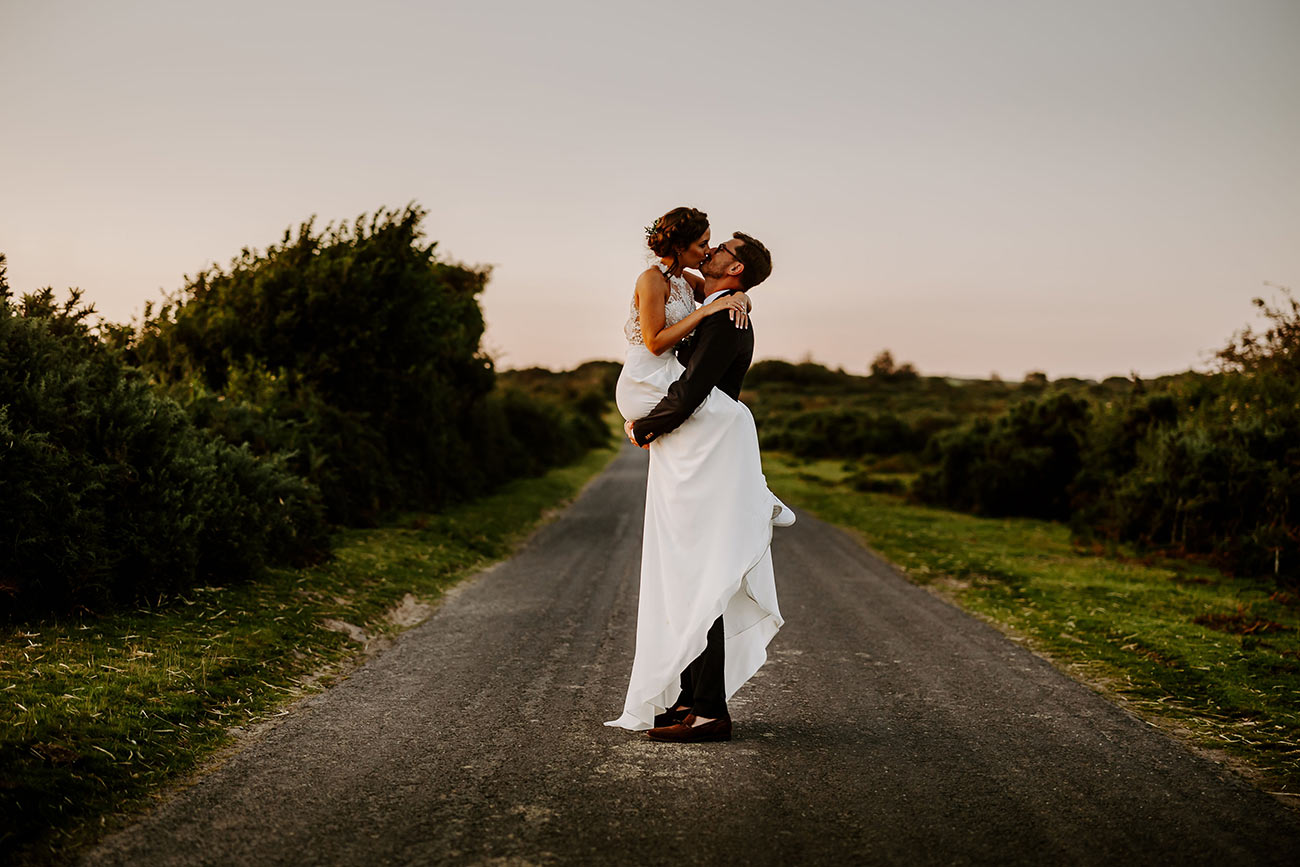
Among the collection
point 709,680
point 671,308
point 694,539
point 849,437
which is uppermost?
point 671,308

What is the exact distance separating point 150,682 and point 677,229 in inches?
158

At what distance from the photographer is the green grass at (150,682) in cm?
370

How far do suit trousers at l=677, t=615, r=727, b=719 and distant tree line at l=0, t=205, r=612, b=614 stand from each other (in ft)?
15.5

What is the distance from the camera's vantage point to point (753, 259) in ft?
16.5

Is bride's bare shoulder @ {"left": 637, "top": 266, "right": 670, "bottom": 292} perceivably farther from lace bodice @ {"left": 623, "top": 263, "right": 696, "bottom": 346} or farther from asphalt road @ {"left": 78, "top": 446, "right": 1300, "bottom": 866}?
asphalt road @ {"left": 78, "top": 446, "right": 1300, "bottom": 866}

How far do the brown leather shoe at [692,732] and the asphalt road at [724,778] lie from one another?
0.27 ft

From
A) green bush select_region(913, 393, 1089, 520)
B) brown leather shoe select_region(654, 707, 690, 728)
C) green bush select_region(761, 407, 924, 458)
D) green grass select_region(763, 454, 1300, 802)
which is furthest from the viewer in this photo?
green bush select_region(761, 407, 924, 458)

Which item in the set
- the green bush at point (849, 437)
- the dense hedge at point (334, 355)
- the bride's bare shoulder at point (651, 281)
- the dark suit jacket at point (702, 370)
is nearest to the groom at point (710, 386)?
the dark suit jacket at point (702, 370)

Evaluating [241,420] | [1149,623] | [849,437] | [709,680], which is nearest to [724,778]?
[709,680]

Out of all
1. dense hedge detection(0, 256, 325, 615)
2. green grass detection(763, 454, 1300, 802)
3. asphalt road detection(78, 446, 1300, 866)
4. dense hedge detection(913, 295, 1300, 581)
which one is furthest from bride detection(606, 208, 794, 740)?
dense hedge detection(913, 295, 1300, 581)

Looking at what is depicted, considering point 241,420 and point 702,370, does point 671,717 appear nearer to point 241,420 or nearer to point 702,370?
point 702,370

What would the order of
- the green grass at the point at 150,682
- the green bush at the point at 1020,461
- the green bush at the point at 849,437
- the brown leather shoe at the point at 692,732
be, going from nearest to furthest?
the green grass at the point at 150,682, the brown leather shoe at the point at 692,732, the green bush at the point at 1020,461, the green bush at the point at 849,437

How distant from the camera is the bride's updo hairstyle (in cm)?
489

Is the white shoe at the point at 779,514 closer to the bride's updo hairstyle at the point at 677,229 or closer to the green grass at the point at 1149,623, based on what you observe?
the bride's updo hairstyle at the point at 677,229
